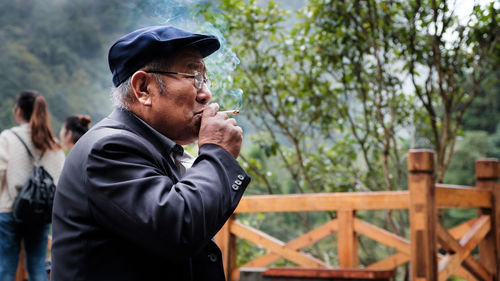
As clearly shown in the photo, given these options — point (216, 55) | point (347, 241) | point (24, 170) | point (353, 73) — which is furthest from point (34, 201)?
point (353, 73)

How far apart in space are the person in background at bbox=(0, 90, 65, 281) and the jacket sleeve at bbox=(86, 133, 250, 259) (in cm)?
292

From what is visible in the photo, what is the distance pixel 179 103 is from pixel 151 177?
1.01 ft

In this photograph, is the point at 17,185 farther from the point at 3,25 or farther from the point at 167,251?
the point at 3,25

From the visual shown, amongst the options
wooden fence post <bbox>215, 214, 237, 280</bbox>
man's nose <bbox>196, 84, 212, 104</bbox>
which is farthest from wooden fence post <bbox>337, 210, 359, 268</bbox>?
man's nose <bbox>196, 84, 212, 104</bbox>

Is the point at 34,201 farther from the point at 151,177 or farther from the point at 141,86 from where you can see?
the point at 151,177

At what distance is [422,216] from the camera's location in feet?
10.4

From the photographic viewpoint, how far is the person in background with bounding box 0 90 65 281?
3.71 m

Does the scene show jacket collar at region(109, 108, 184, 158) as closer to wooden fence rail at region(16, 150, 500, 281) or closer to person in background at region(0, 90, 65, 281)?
wooden fence rail at region(16, 150, 500, 281)

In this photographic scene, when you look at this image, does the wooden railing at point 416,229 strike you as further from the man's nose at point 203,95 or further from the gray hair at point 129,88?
the gray hair at point 129,88

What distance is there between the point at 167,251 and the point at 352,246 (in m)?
2.74

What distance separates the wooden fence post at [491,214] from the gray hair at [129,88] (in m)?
3.49

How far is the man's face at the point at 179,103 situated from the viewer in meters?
1.38

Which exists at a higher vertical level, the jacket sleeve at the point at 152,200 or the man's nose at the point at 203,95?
the man's nose at the point at 203,95

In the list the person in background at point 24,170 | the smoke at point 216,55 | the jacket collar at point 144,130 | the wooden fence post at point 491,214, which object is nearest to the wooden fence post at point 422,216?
the wooden fence post at point 491,214
